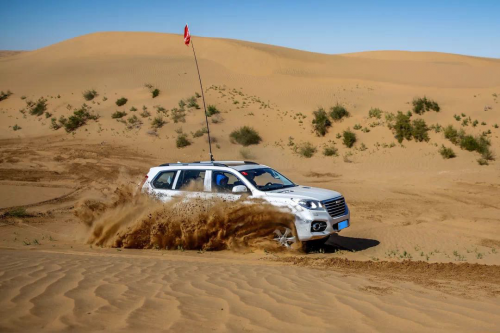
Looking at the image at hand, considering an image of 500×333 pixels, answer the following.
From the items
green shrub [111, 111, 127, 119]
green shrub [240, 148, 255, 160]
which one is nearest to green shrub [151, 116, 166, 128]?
green shrub [111, 111, 127, 119]

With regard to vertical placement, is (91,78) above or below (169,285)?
above

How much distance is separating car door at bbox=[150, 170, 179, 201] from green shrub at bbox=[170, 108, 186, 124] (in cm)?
2225

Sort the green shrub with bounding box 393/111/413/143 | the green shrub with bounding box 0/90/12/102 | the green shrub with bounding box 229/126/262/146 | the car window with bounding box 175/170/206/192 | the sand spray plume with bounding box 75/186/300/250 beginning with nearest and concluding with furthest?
the sand spray plume with bounding box 75/186/300/250 < the car window with bounding box 175/170/206/192 < the green shrub with bounding box 393/111/413/143 < the green shrub with bounding box 229/126/262/146 < the green shrub with bounding box 0/90/12/102

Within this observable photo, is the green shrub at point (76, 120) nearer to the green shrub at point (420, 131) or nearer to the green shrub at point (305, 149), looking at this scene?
the green shrub at point (305, 149)

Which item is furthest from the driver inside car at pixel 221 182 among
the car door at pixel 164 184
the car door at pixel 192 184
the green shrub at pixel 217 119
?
the green shrub at pixel 217 119

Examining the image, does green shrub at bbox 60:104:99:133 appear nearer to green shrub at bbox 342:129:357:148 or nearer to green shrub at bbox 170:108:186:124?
green shrub at bbox 170:108:186:124

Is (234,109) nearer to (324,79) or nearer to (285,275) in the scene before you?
(324,79)

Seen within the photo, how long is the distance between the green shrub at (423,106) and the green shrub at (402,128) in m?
2.10

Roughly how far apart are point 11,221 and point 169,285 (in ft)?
27.1

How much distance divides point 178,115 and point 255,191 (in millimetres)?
24282

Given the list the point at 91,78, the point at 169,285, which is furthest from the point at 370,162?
the point at 91,78

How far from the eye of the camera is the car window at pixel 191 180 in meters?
9.64

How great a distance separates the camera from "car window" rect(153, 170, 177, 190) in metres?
9.93

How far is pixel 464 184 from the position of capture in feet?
59.5
